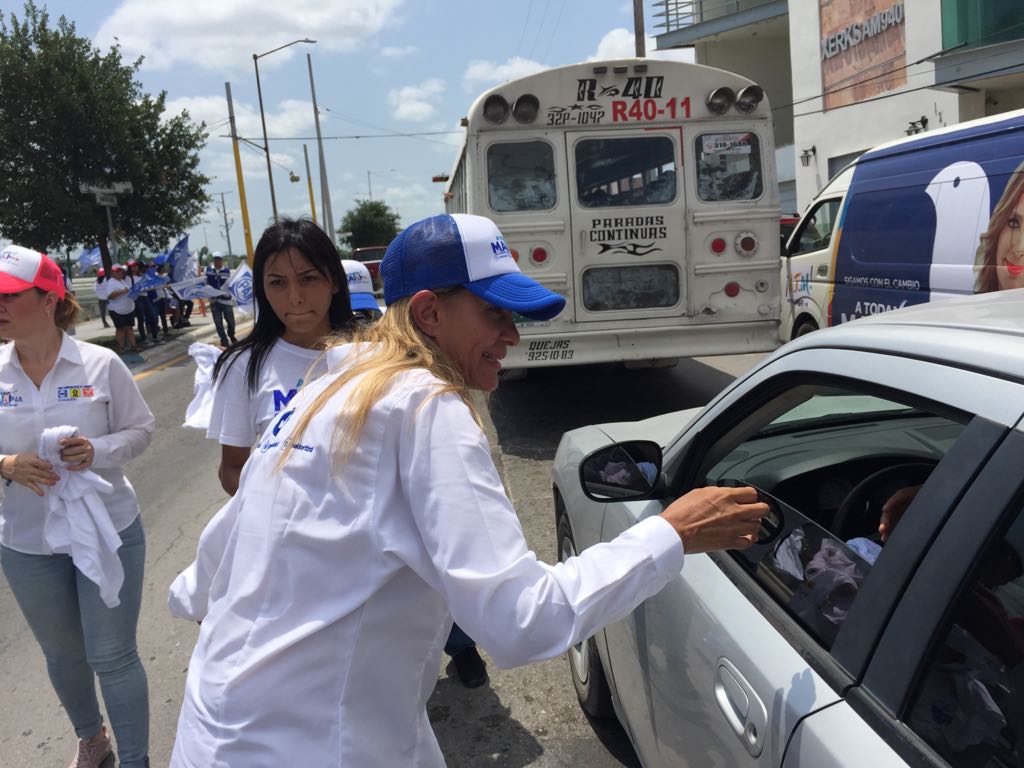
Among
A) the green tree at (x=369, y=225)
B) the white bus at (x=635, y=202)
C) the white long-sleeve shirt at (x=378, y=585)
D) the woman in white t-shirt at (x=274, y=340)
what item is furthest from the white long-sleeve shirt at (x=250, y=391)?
the green tree at (x=369, y=225)

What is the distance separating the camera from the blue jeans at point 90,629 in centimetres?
255

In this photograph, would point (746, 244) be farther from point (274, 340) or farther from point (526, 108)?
point (274, 340)

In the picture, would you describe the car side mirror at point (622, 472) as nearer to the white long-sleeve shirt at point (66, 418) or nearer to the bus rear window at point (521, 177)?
the white long-sleeve shirt at point (66, 418)

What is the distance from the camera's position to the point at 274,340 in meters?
2.89

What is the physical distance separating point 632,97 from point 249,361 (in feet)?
16.6

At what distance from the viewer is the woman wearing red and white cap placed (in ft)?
8.27

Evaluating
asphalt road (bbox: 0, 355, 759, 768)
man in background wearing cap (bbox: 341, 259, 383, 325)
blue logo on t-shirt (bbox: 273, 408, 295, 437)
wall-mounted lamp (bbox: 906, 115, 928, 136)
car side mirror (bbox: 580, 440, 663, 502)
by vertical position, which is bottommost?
asphalt road (bbox: 0, 355, 759, 768)

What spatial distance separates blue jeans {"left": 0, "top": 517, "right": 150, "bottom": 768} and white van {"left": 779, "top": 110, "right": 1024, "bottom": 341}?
540cm

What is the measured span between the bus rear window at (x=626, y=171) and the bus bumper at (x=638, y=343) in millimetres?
1158

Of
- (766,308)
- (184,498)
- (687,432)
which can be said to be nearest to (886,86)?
(766,308)

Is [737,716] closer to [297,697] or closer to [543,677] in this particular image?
[297,697]

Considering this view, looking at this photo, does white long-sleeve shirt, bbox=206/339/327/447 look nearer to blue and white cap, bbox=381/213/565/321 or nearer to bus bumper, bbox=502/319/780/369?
blue and white cap, bbox=381/213/565/321

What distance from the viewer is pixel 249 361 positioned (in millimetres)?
2848

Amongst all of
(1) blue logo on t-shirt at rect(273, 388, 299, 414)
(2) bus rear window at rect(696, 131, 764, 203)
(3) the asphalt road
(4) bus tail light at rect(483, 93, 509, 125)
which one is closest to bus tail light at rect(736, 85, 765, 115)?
(2) bus rear window at rect(696, 131, 764, 203)
